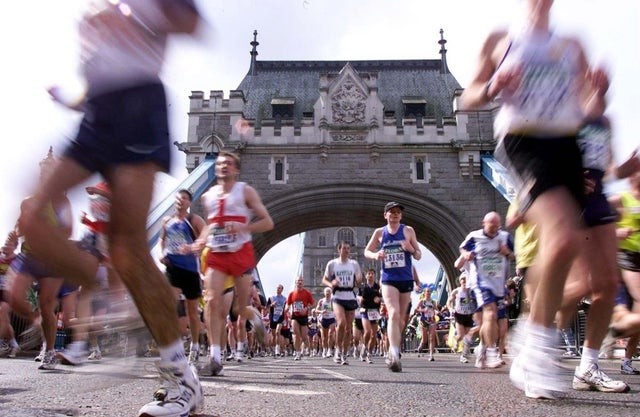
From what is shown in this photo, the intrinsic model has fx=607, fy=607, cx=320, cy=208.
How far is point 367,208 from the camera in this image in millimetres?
22203

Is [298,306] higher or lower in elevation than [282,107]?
lower

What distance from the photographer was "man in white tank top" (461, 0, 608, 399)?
2.51 m

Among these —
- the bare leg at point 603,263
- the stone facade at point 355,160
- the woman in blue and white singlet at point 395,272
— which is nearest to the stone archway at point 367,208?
the stone facade at point 355,160

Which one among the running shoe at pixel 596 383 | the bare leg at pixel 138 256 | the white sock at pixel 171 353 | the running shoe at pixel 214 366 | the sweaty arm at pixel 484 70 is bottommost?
the running shoe at pixel 596 383

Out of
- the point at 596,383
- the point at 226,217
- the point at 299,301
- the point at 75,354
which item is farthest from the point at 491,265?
the point at 299,301

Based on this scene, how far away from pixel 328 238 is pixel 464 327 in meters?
59.2

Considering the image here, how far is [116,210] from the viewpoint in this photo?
215cm

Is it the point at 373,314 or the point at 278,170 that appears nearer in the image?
the point at 373,314

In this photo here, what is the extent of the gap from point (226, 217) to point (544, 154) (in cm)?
305

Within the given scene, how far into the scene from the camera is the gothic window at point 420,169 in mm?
21969

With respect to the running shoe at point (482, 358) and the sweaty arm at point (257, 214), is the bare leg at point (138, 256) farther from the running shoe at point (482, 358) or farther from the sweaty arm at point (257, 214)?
the running shoe at point (482, 358)

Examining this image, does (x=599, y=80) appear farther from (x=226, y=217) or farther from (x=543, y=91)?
(x=226, y=217)

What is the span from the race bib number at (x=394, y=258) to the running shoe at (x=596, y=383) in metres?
2.82

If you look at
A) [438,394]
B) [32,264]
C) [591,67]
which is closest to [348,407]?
[438,394]
